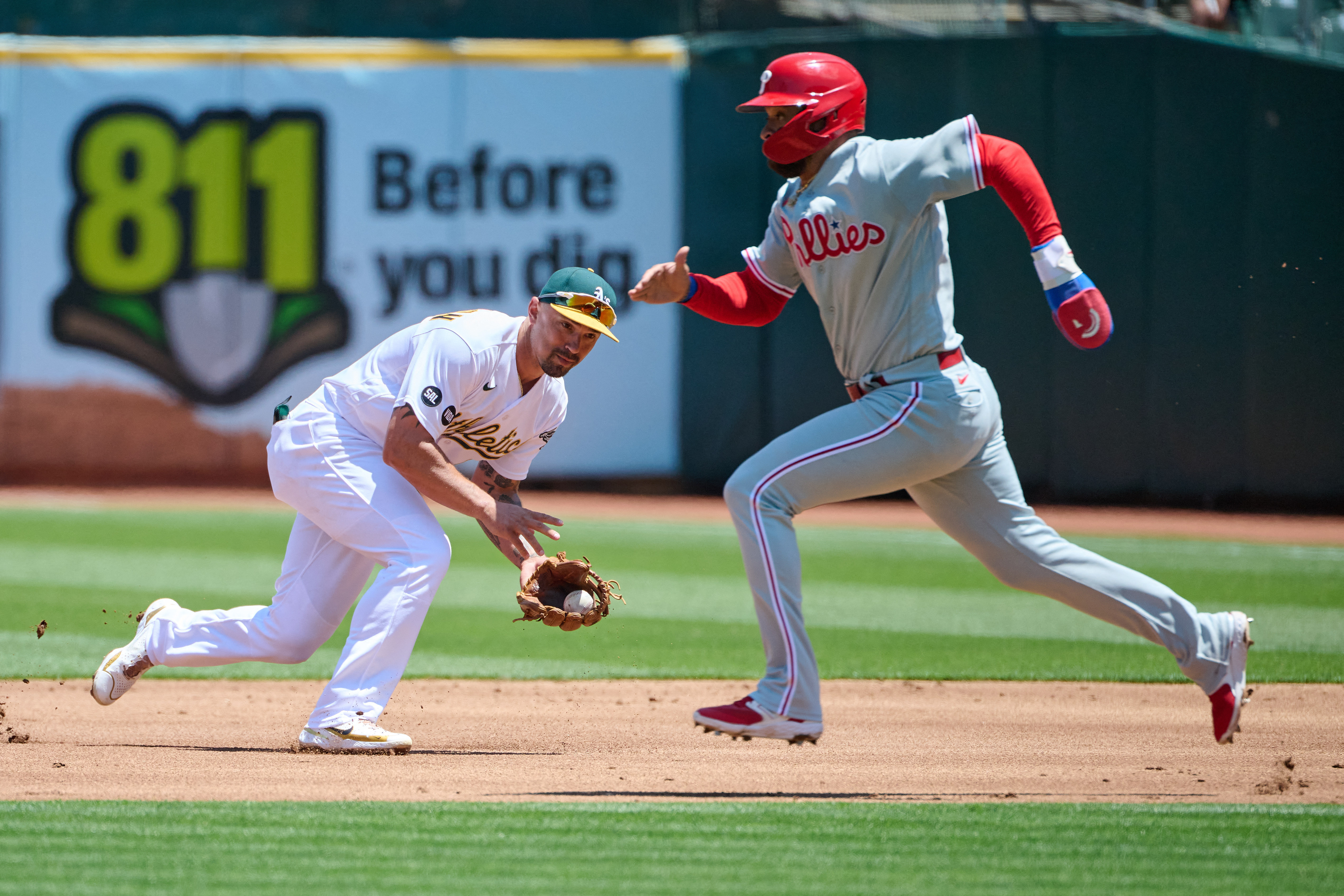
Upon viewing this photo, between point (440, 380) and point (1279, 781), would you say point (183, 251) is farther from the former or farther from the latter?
point (1279, 781)

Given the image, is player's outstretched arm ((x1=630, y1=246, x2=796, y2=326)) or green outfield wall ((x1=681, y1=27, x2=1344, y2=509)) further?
green outfield wall ((x1=681, y1=27, x2=1344, y2=509))

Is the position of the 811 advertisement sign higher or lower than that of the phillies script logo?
lower

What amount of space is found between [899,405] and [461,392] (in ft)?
4.34

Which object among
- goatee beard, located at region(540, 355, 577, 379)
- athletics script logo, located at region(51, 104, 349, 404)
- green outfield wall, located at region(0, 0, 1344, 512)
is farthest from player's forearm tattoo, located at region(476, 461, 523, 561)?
athletics script logo, located at region(51, 104, 349, 404)

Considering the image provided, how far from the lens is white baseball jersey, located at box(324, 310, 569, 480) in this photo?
4.59 m

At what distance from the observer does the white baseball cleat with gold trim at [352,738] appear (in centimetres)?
474

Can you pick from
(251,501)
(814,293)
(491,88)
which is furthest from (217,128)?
(814,293)

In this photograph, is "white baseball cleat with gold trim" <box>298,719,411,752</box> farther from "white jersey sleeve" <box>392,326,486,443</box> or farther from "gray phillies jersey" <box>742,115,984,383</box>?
"gray phillies jersey" <box>742,115,984,383</box>

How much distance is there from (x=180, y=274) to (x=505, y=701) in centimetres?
1135

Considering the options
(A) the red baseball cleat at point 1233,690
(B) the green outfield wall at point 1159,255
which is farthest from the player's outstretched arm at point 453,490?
(B) the green outfield wall at point 1159,255

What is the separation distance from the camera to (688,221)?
50.8 feet

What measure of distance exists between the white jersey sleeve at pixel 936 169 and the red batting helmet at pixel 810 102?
0.88 feet

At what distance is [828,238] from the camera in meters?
4.37

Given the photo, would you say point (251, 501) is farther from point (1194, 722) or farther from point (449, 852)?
point (449, 852)
